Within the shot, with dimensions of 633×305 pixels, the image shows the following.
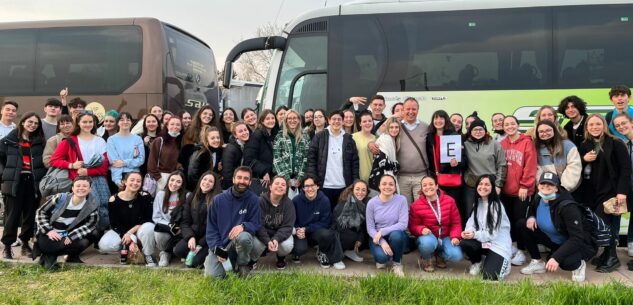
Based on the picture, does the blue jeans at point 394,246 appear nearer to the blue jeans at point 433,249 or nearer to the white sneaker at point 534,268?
the blue jeans at point 433,249

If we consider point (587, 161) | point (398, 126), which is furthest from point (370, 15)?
point (587, 161)

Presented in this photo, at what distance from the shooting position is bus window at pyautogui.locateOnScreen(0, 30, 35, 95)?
827 centimetres

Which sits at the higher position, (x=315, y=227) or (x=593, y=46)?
(x=593, y=46)

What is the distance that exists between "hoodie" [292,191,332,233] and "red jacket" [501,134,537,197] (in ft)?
6.89

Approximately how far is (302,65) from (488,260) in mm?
3854

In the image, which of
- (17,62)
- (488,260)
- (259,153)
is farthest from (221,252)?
(17,62)

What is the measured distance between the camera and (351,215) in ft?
16.1

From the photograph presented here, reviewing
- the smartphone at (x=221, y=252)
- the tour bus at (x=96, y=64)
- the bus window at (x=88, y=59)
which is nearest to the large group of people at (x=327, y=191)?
the smartphone at (x=221, y=252)

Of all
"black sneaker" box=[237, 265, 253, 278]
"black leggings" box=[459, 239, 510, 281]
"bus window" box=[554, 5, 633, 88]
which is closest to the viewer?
"black sneaker" box=[237, 265, 253, 278]

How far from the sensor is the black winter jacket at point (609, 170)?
4617 mm

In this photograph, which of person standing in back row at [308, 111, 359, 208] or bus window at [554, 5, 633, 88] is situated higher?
bus window at [554, 5, 633, 88]

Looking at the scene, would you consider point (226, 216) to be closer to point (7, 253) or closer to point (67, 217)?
point (67, 217)

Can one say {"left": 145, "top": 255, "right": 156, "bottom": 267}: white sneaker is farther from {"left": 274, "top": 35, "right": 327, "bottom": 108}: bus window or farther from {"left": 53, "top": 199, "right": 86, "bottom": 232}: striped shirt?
{"left": 274, "top": 35, "right": 327, "bottom": 108}: bus window

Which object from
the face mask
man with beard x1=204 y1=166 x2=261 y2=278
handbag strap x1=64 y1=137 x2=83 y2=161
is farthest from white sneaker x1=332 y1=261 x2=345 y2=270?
handbag strap x1=64 y1=137 x2=83 y2=161
